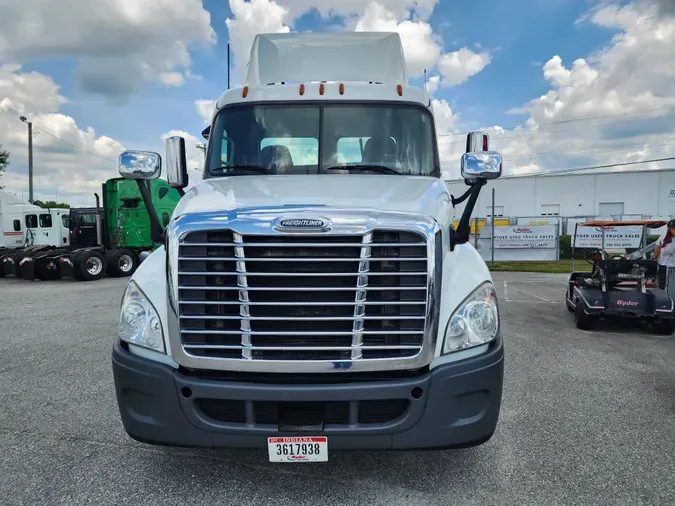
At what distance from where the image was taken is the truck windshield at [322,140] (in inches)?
157

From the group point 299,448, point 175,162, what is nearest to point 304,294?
point 299,448

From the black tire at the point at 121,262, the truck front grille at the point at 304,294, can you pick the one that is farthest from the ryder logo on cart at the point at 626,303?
the black tire at the point at 121,262

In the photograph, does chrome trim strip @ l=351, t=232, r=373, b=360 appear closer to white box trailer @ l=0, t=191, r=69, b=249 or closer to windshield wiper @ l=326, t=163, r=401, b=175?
windshield wiper @ l=326, t=163, r=401, b=175

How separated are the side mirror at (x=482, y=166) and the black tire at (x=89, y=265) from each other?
14.8 m

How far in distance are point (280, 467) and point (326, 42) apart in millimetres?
4488

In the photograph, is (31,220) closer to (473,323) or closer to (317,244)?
(317,244)

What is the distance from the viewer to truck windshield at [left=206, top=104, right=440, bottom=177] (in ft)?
13.1

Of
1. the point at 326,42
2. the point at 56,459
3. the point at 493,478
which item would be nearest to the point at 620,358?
the point at 493,478

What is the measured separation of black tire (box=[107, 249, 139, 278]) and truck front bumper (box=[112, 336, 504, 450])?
1496 centimetres

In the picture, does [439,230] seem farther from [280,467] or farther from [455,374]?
[280,467]

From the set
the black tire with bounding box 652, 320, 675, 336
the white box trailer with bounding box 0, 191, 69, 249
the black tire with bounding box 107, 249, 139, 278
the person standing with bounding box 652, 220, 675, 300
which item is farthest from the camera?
the white box trailer with bounding box 0, 191, 69, 249

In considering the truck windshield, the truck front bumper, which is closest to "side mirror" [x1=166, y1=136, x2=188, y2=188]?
the truck windshield

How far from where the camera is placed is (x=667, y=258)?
806 centimetres

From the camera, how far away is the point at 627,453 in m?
3.51
